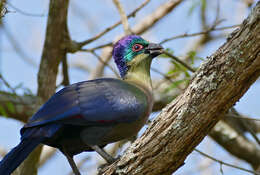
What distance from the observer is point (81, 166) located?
8.60m

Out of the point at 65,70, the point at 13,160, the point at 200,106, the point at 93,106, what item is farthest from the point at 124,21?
the point at 200,106

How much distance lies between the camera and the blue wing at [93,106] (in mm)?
4301

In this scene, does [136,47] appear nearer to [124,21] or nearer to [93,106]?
[124,21]

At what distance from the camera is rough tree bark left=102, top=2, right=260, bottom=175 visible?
3.35 m

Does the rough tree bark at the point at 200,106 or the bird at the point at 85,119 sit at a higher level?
the bird at the point at 85,119

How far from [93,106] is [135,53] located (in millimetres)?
1335

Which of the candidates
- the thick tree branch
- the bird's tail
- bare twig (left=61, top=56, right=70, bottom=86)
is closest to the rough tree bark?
the bird's tail

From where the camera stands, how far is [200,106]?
11.5 feet

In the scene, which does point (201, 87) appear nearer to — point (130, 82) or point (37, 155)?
point (130, 82)

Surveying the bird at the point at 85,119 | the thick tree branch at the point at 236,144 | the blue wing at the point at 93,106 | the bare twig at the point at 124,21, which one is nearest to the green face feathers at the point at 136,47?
the bird at the point at 85,119

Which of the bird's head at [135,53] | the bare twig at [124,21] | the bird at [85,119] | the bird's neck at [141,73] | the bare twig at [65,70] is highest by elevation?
the bare twig at [124,21]

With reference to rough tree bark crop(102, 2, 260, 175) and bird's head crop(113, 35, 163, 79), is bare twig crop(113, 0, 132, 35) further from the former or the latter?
rough tree bark crop(102, 2, 260, 175)

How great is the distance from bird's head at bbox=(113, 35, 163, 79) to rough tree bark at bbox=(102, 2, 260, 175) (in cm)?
182

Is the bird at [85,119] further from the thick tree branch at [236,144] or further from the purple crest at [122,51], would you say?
the thick tree branch at [236,144]
